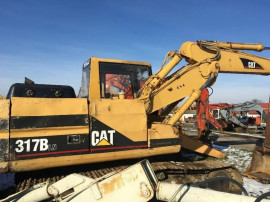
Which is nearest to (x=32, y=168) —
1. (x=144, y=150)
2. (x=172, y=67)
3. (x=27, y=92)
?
(x=27, y=92)

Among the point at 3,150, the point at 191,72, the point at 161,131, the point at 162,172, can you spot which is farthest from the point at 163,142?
the point at 3,150

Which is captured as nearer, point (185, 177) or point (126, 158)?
point (126, 158)

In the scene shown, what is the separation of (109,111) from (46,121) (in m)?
1.12

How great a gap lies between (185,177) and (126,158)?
1331 mm

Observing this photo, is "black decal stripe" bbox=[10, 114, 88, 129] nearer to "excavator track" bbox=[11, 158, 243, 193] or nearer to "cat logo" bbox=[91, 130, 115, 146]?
"cat logo" bbox=[91, 130, 115, 146]

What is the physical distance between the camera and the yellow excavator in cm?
411

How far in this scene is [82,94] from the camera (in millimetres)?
6258

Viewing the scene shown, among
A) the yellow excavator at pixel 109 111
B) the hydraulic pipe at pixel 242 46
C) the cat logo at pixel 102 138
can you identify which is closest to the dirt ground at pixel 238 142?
the hydraulic pipe at pixel 242 46

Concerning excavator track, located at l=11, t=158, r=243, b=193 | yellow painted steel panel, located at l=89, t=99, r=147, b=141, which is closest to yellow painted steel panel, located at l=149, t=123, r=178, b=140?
yellow painted steel panel, located at l=89, t=99, r=147, b=141

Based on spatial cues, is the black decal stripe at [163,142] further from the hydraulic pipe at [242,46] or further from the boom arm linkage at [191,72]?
the hydraulic pipe at [242,46]

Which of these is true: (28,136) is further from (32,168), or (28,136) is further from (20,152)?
(32,168)

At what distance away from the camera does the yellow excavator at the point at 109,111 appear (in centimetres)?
411

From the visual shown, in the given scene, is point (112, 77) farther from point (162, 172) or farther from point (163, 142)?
point (162, 172)

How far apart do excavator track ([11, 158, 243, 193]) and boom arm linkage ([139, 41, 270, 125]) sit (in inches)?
43.8
